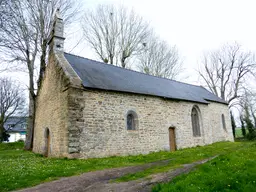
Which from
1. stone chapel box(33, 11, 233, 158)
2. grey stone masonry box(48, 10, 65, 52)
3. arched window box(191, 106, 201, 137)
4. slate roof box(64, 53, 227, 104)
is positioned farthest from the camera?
arched window box(191, 106, 201, 137)

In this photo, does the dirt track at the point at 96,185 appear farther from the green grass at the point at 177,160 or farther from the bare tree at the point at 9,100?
the bare tree at the point at 9,100

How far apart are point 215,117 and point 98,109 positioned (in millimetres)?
14551

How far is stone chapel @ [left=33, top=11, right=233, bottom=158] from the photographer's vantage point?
10680mm

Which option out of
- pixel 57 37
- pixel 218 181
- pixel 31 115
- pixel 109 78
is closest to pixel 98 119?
pixel 109 78

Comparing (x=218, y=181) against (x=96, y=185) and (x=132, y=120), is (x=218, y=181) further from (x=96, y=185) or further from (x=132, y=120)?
(x=132, y=120)

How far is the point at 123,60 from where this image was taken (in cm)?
2669

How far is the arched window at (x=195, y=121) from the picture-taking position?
17578mm

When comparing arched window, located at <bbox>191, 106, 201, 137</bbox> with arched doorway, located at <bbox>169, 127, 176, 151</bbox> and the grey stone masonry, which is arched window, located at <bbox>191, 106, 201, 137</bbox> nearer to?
arched doorway, located at <bbox>169, 127, 176, 151</bbox>

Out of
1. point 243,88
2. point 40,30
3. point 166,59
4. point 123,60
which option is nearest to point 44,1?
point 40,30

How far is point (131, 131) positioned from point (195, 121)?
7.80 meters

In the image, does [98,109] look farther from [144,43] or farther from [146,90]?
[144,43]

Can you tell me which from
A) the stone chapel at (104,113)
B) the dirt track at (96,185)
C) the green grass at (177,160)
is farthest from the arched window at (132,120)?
the dirt track at (96,185)

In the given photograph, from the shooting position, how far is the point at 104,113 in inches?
460

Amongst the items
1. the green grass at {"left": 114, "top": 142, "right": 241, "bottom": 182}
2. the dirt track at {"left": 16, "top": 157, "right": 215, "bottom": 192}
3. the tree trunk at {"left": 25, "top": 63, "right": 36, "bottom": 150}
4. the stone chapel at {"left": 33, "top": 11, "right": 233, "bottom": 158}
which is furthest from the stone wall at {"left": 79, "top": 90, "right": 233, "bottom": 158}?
the tree trunk at {"left": 25, "top": 63, "right": 36, "bottom": 150}
